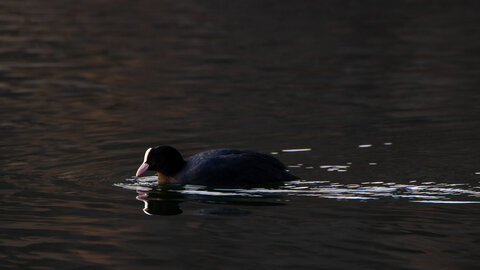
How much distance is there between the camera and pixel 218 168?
12102 mm

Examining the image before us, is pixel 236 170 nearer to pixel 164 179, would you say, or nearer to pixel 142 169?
pixel 164 179

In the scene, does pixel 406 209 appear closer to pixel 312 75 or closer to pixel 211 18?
pixel 312 75

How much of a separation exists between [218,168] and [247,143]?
Result: 9.24 feet

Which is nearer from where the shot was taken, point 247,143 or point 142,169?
point 142,169

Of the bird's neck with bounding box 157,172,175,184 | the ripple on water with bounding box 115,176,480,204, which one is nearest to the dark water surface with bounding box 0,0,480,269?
the ripple on water with bounding box 115,176,480,204

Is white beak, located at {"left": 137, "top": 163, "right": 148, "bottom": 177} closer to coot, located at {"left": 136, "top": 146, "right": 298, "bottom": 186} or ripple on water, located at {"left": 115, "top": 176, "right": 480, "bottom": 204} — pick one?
coot, located at {"left": 136, "top": 146, "right": 298, "bottom": 186}

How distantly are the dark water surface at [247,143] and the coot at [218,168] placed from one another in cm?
18

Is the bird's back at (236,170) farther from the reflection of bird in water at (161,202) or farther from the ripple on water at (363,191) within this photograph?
the reflection of bird in water at (161,202)

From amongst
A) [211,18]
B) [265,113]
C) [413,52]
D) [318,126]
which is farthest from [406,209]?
[211,18]

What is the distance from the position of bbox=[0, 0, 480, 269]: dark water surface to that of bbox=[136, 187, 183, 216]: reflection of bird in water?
5 cm

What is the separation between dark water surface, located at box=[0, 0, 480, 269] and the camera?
9391mm

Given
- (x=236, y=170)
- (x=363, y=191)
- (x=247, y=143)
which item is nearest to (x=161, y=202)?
(x=236, y=170)

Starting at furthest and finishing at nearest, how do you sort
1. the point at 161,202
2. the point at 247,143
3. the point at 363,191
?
the point at 247,143 < the point at 161,202 < the point at 363,191

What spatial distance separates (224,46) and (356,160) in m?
16.5
